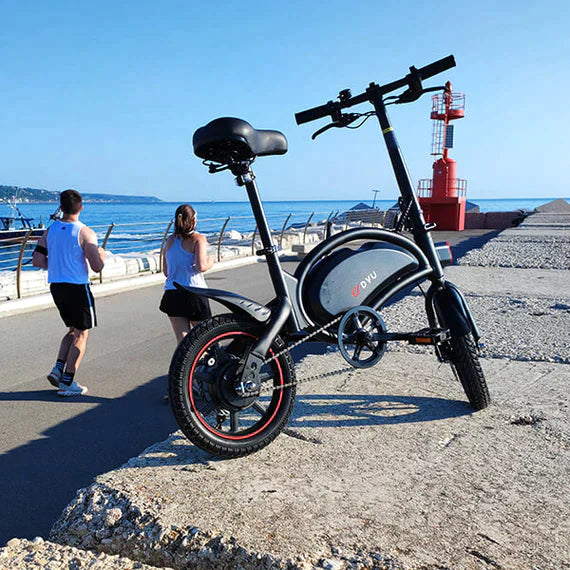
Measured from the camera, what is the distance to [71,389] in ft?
17.0

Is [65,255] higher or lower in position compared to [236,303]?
higher

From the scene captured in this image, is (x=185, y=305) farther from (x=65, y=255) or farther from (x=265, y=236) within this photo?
(x=265, y=236)

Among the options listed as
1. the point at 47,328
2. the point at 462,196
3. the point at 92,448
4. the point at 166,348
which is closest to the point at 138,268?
the point at 47,328

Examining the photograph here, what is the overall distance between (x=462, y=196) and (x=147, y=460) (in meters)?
30.7

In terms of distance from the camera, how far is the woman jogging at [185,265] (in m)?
5.06

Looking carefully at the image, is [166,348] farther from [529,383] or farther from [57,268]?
[529,383]

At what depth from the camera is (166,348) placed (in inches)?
269

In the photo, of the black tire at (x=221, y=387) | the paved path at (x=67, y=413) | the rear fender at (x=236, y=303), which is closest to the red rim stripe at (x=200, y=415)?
the black tire at (x=221, y=387)

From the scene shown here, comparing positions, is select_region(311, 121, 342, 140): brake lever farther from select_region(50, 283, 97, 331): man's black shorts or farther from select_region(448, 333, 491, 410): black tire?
select_region(50, 283, 97, 331): man's black shorts

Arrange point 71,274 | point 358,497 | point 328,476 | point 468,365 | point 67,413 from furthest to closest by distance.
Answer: point 71,274 → point 67,413 → point 468,365 → point 328,476 → point 358,497

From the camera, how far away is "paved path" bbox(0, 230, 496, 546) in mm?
3359

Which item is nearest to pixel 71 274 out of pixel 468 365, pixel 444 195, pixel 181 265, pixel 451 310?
pixel 181 265

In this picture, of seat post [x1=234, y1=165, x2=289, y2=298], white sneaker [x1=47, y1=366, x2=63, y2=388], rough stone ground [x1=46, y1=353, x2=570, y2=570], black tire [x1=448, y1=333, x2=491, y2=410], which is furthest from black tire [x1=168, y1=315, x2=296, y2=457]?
white sneaker [x1=47, y1=366, x2=63, y2=388]

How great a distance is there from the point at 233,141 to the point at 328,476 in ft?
5.37
